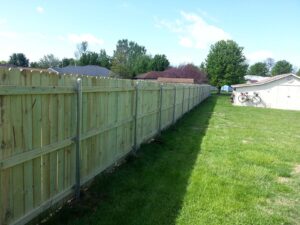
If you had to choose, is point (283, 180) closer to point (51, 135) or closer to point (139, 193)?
point (139, 193)

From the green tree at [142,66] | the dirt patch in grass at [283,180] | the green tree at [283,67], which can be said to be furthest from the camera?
the green tree at [283,67]

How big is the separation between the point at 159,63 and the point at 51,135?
74.7 meters

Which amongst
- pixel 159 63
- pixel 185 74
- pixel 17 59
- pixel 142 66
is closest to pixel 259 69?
pixel 159 63

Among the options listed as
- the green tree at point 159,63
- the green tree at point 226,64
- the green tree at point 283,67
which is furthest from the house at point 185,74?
the green tree at point 283,67

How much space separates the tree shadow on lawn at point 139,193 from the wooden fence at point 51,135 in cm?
25

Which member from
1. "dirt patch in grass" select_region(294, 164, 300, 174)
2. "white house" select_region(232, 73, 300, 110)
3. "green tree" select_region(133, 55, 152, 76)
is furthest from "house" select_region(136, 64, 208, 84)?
"dirt patch in grass" select_region(294, 164, 300, 174)

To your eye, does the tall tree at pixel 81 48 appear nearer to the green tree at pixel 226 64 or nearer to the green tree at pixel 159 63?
the green tree at pixel 159 63

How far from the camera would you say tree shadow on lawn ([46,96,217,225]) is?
366 centimetres

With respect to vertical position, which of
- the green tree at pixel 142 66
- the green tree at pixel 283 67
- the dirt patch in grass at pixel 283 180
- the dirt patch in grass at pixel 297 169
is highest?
the green tree at pixel 283 67

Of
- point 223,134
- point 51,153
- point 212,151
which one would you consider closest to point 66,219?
point 51,153

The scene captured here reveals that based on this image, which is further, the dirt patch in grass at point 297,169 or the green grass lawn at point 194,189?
the dirt patch in grass at point 297,169

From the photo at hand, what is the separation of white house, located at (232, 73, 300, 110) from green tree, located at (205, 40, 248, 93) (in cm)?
2312

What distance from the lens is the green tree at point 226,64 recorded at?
53312mm

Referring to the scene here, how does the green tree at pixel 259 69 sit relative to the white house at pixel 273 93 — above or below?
above
